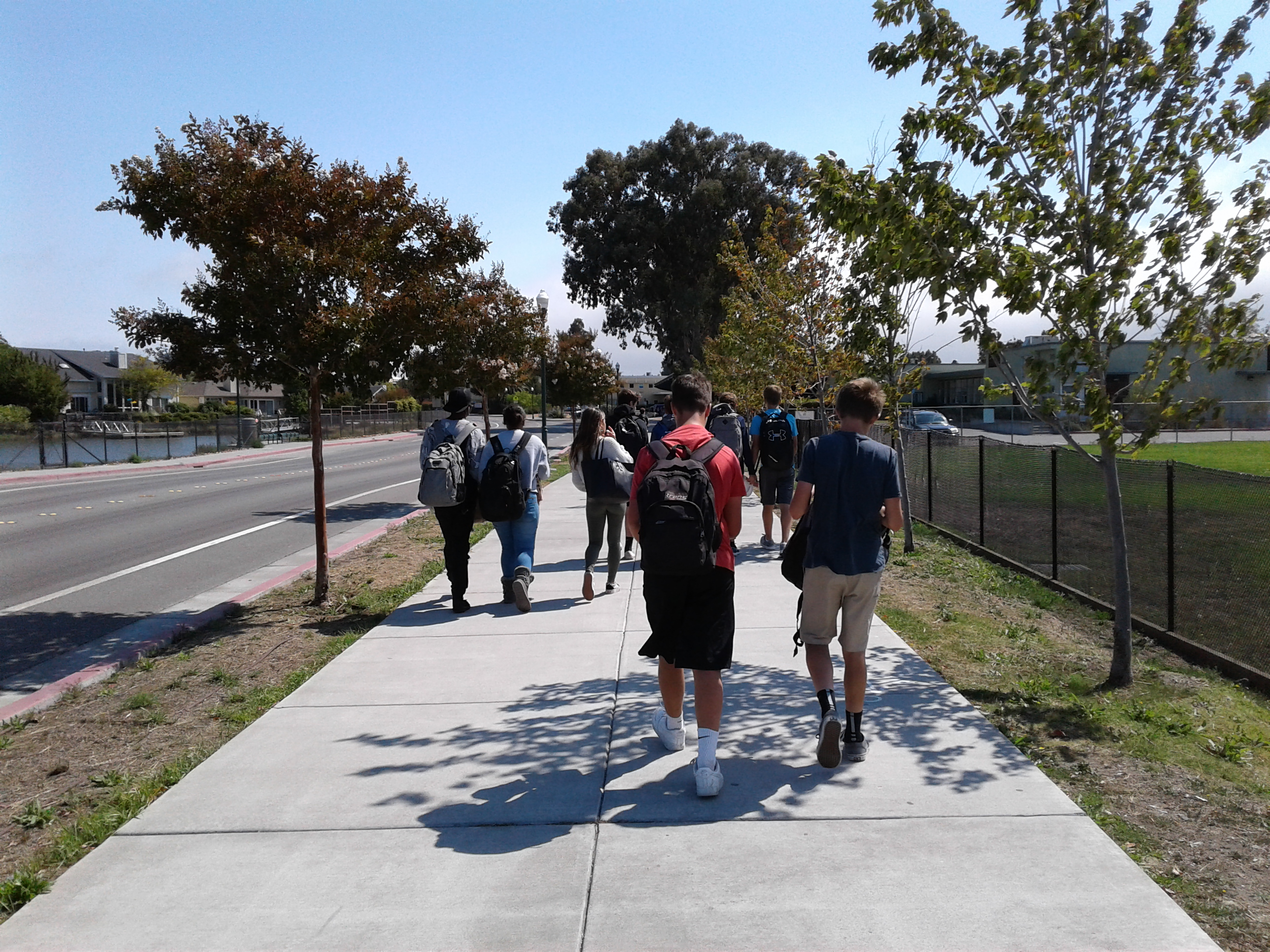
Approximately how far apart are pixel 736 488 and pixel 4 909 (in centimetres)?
328

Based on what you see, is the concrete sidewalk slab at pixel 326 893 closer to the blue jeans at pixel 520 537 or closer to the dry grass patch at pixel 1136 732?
the dry grass patch at pixel 1136 732

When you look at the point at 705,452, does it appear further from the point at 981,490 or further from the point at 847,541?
the point at 981,490

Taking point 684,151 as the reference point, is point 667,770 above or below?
below

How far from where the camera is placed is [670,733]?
17.2ft

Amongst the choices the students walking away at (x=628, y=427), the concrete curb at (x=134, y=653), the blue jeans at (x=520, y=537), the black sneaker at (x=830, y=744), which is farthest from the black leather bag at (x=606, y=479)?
the black sneaker at (x=830, y=744)

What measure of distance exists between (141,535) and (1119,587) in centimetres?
1297

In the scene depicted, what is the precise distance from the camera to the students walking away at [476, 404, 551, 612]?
817 centimetres

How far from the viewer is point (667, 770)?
16.4 feet

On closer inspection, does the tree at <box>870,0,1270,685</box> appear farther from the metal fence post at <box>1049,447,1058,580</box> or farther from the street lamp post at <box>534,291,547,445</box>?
the street lamp post at <box>534,291,547,445</box>

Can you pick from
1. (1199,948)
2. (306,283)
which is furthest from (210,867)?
(306,283)

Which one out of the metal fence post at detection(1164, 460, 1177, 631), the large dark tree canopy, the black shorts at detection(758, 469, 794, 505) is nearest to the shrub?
the large dark tree canopy

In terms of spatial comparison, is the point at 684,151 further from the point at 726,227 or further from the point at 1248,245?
the point at 1248,245

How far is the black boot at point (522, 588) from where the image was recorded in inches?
332

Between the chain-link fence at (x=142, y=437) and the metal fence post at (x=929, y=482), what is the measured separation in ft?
83.5
